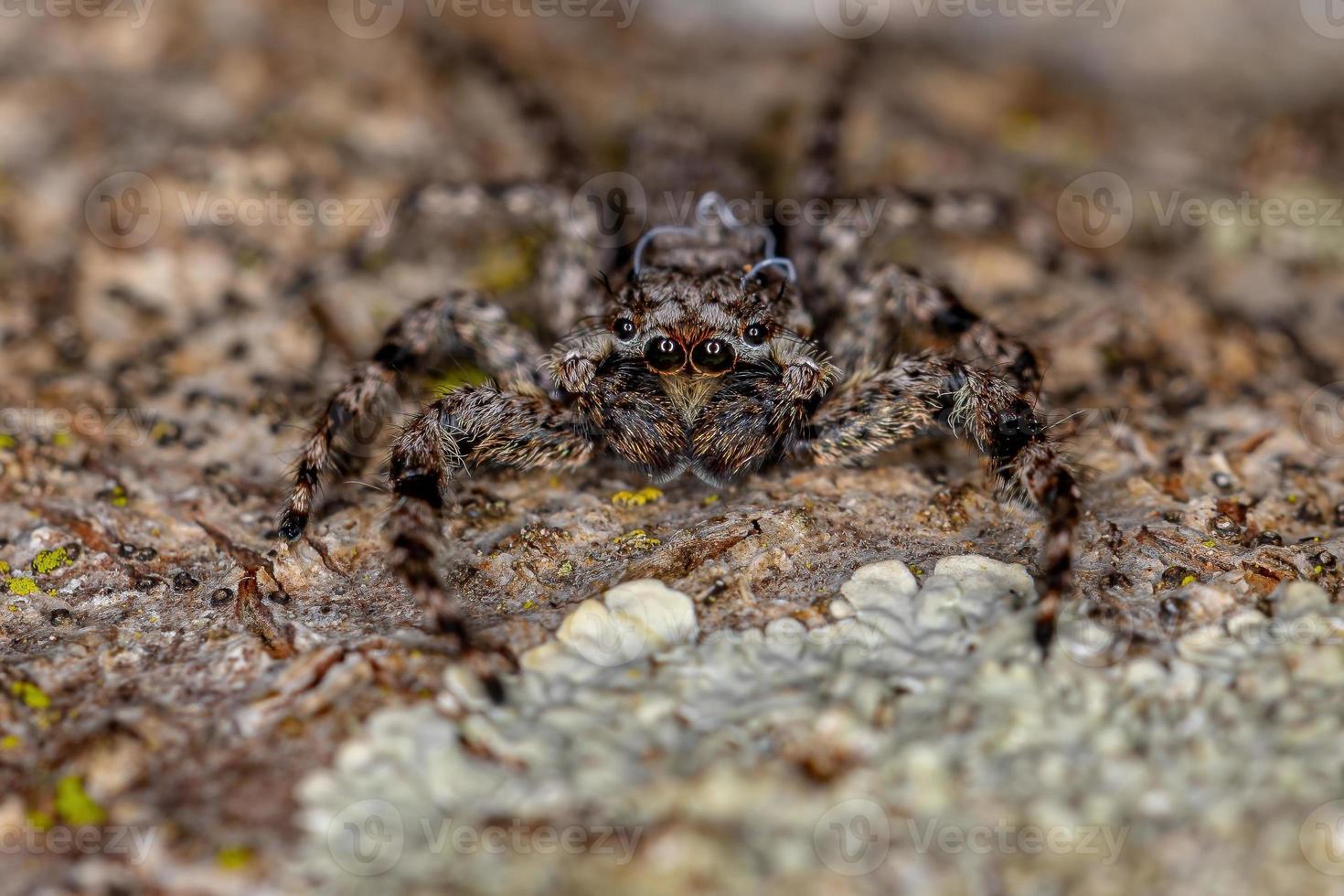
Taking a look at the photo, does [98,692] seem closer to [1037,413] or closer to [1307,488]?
[1037,413]

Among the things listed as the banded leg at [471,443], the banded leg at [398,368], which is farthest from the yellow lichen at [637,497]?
the banded leg at [398,368]

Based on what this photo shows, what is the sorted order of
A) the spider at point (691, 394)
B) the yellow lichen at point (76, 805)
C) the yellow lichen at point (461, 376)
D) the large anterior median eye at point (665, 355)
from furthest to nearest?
the yellow lichen at point (461, 376)
the large anterior median eye at point (665, 355)
the spider at point (691, 394)
the yellow lichen at point (76, 805)

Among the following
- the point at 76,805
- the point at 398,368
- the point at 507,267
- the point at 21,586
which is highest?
the point at 507,267

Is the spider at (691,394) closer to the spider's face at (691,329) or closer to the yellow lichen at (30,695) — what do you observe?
the spider's face at (691,329)

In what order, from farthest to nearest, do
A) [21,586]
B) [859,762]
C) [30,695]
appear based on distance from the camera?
[21,586]
[30,695]
[859,762]

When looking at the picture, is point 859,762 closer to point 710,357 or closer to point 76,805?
point 710,357

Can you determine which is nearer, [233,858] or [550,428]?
[233,858]

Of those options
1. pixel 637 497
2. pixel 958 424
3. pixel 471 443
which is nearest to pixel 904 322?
pixel 958 424
